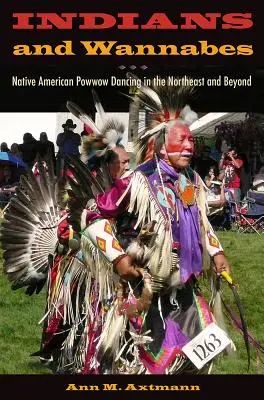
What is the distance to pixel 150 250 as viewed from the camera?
5.23m

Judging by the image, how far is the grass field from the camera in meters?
7.24

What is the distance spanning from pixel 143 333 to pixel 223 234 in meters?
6.93

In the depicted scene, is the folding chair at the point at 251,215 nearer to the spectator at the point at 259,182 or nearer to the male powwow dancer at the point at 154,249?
Answer: the spectator at the point at 259,182

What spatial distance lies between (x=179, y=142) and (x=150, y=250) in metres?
0.56

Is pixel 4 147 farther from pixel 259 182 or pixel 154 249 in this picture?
pixel 154 249

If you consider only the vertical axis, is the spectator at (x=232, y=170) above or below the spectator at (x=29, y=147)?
below

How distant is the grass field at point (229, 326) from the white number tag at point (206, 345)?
1.91ft

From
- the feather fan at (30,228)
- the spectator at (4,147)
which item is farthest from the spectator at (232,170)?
the feather fan at (30,228)

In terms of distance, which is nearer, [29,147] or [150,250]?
[150,250]

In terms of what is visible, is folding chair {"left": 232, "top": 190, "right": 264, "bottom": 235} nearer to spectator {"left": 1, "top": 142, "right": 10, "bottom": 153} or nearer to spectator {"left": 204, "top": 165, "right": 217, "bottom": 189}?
spectator {"left": 204, "top": 165, "right": 217, "bottom": 189}

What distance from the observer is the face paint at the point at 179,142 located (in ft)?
17.6

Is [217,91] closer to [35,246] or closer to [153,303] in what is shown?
[35,246]

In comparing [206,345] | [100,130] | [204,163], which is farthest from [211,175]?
[206,345]
